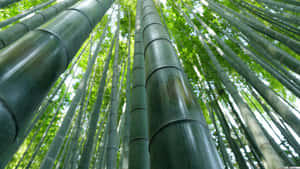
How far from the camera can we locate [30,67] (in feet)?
2.47

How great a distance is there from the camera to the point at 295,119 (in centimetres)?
175

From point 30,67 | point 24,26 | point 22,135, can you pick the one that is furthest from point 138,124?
point 24,26

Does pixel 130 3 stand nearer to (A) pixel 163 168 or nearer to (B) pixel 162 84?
(B) pixel 162 84

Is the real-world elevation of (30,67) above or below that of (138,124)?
below

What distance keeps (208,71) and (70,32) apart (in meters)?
5.01

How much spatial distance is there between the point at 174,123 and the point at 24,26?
2.47 metres

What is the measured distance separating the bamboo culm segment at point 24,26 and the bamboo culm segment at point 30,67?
1.11m

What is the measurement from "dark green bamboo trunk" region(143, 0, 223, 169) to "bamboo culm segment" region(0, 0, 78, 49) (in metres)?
1.64

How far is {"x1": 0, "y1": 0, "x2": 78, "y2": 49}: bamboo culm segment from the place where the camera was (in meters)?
1.84

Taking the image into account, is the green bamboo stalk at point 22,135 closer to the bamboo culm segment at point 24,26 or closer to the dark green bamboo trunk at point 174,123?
the dark green bamboo trunk at point 174,123

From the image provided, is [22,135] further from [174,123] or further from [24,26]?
[174,123]

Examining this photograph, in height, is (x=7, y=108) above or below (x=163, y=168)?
above

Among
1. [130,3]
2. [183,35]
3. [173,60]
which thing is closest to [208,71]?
[183,35]

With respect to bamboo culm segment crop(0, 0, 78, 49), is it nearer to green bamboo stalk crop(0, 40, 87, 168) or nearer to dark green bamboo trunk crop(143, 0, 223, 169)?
green bamboo stalk crop(0, 40, 87, 168)
